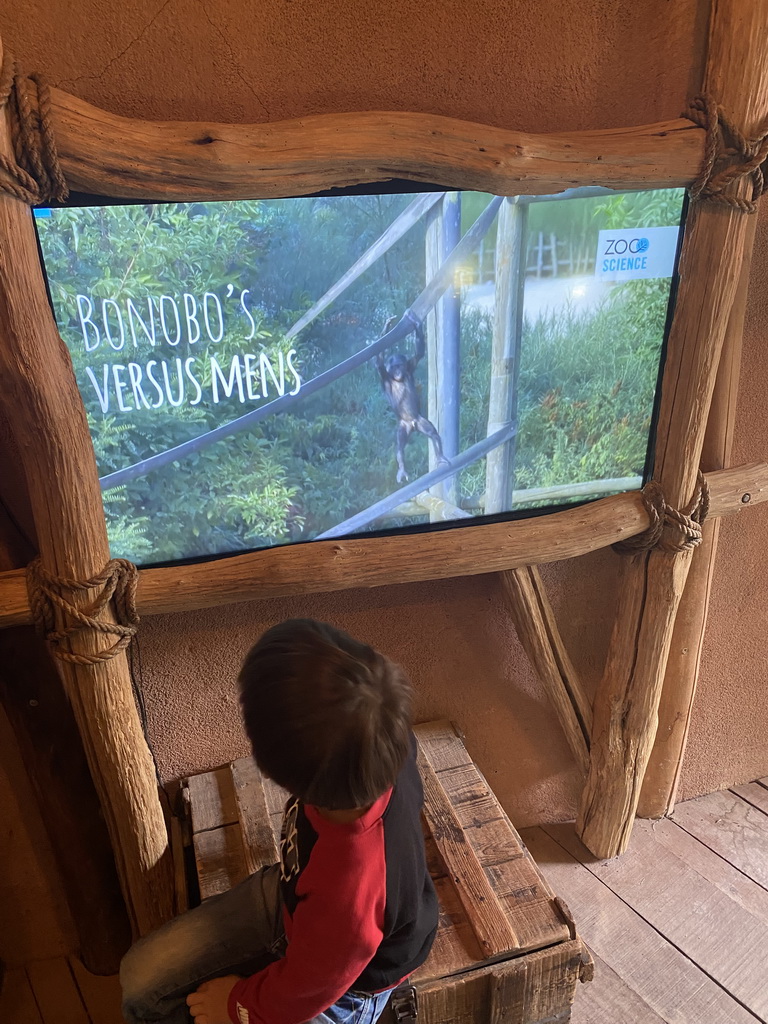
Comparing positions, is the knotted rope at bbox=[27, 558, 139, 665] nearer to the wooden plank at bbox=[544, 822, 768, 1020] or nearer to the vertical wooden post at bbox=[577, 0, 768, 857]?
the vertical wooden post at bbox=[577, 0, 768, 857]

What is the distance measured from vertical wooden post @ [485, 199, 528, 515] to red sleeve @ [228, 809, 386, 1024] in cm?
81

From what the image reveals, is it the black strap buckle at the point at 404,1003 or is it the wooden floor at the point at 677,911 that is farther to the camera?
the wooden floor at the point at 677,911

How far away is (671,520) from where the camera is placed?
155 centimetres

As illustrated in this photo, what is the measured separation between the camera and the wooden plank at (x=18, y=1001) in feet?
5.14

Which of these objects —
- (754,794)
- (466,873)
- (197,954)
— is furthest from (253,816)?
(754,794)

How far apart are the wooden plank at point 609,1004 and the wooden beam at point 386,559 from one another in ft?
3.21

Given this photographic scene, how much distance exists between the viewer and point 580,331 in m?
1.46

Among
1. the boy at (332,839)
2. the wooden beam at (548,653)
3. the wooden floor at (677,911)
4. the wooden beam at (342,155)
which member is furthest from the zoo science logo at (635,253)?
the wooden floor at (677,911)

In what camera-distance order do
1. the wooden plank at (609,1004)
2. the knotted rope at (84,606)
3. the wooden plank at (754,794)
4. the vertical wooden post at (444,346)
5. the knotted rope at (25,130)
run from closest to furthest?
the knotted rope at (25,130)
the knotted rope at (84,606)
the vertical wooden post at (444,346)
the wooden plank at (609,1004)
the wooden plank at (754,794)

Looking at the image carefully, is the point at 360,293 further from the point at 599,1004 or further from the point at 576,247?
the point at 599,1004

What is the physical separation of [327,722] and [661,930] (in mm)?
1407

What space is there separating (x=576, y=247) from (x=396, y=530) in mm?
659

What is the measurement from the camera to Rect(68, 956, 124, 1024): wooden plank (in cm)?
156

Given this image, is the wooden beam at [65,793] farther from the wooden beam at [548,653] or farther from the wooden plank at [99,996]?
the wooden beam at [548,653]
